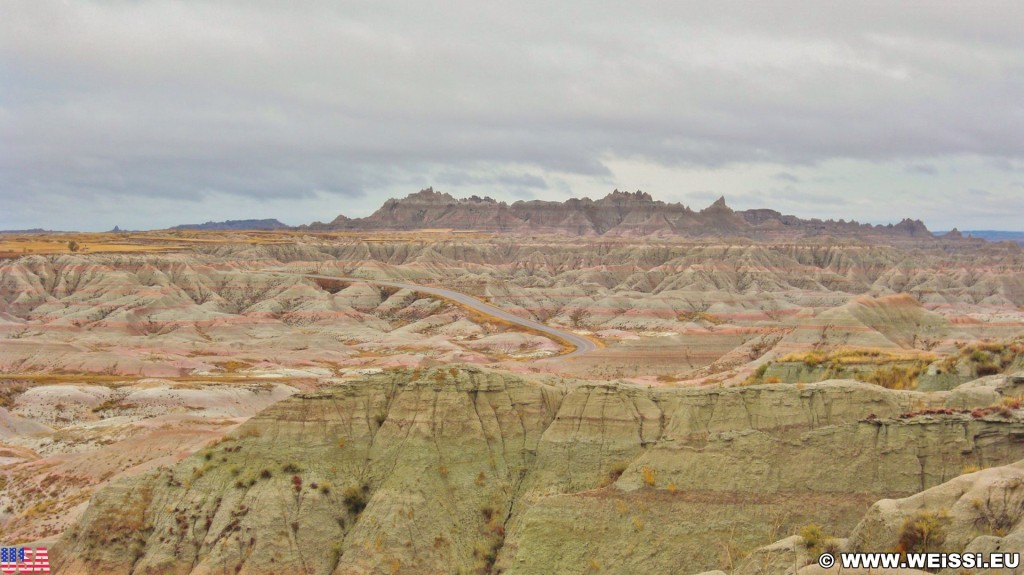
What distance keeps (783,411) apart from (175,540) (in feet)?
78.2

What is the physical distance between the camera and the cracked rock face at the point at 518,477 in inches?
1089

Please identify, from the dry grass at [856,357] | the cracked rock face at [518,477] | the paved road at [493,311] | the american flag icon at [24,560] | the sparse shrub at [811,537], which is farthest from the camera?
the paved road at [493,311]

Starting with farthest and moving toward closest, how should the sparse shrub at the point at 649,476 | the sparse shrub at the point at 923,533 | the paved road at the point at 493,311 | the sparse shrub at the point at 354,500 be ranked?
A: the paved road at the point at 493,311, the sparse shrub at the point at 354,500, the sparse shrub at the point at 649,476, the sparse shrub at the point at 923,533

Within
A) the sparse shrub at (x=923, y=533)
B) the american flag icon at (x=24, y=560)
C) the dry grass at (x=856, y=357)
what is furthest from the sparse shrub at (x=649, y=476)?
the american flag icon at (x=24, y=560)

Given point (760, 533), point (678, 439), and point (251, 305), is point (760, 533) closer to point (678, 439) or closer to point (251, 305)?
point (678, 439)

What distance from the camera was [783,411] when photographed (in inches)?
1220

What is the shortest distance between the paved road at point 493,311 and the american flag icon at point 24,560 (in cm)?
6983

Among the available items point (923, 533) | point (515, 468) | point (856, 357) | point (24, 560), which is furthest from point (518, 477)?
point (856, 357)

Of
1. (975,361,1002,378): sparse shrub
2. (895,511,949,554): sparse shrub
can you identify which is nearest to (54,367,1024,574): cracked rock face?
(895,511,949,554): sparse shrub

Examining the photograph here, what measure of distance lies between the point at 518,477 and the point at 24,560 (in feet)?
67.1

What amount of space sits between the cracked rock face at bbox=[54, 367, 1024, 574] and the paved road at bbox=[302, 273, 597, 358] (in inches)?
2548

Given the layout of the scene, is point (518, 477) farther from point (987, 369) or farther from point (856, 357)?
point (856, 357)

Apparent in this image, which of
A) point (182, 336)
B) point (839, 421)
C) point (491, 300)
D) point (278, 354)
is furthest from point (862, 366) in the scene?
point (491, 300)

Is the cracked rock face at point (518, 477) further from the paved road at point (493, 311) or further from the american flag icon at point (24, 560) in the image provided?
the paved road at point (493, 311)
